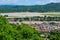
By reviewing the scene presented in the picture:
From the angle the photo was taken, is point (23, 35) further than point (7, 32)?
Yes

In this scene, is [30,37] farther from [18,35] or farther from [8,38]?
[8,38]

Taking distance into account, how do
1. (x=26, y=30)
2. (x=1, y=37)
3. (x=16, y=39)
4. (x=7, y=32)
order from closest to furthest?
1. (x=1, y=37)
2. (x=7, y=32)
3. (x=16, y=39)
4. (x=26, y=30)

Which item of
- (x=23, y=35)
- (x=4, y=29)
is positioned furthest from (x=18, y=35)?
(x=4, y=29)

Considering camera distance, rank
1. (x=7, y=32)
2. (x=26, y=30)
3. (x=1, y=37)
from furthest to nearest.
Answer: (x=26, y=30) < (x=7, y=32) < (x=1, y=37)

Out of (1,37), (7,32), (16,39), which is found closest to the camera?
(1,37)

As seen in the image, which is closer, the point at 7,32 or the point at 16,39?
the point at 7,32

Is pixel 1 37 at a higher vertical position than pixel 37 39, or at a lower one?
higher

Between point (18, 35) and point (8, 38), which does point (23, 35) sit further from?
point (8, 38)

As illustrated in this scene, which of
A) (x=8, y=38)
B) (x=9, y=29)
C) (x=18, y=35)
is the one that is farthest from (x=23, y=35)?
(x=8, y=38)

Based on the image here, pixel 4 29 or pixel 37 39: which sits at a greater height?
pixel 4 29
